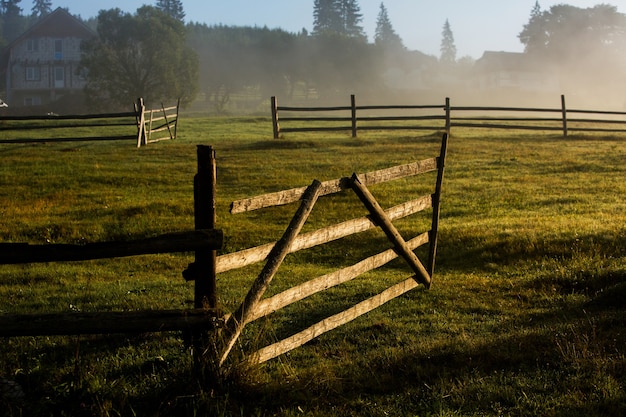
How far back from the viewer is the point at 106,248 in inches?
216

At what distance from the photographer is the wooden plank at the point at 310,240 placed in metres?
6.36

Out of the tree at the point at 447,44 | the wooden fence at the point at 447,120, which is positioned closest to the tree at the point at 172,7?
the wooden fence at the point at 447,120

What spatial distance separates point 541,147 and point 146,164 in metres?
15.1

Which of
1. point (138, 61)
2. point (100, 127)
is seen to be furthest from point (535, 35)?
point (100, 127)

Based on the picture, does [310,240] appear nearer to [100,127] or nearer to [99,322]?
[99,322]

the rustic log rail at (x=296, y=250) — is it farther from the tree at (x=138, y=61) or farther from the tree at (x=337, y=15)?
the tree at (x=337, y=15)

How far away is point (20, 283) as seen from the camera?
39.0 feet

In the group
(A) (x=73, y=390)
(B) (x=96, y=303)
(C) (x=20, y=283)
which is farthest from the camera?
(C) (x=20, y=283)

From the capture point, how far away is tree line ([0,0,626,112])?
67.7 m

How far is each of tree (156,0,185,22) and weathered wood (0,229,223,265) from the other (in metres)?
117

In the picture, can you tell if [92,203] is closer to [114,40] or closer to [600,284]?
[600,284]

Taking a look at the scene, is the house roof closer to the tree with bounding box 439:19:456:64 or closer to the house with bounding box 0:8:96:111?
the house with bounding box 0:8:96:111

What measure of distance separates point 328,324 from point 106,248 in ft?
9.29

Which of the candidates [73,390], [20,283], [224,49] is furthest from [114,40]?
[73,390]
